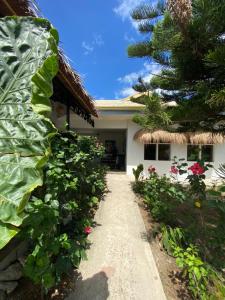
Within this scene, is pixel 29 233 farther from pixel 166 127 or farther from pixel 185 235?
A: pixel 166 127

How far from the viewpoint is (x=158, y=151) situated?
1239 cm

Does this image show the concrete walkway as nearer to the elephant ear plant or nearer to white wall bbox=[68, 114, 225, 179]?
the elephant ear plant

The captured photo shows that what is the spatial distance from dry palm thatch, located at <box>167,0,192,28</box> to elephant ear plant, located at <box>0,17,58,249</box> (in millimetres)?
3867

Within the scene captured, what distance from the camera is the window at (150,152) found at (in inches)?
488

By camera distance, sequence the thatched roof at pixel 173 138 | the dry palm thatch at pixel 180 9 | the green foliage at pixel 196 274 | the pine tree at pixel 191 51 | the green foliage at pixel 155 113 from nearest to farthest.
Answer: the green foliage at pixel 196 274
the dry palm thatch at pixel 180 9
the pine tree at pixel 191 51
the green foliage at pixel 155 113
the thatched roof at pixel 173 138

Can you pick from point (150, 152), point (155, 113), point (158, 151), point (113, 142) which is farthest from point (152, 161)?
point (155, 113)

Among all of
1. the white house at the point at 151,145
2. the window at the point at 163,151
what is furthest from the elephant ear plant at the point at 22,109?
the window at the point at 163,151

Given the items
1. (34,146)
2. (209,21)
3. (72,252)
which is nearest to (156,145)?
(209,21)

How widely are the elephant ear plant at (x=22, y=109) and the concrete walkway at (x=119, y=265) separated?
2679mm

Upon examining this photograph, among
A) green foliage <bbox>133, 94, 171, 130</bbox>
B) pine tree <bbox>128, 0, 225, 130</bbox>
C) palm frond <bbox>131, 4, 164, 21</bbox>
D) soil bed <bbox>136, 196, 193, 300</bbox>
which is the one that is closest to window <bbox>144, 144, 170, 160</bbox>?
pine tree <bbox>128, 0, 225, 130</bbox>

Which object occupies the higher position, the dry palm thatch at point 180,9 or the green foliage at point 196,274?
the dry palm thatch at point 180,9

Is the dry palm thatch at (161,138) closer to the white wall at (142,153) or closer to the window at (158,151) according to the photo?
the white wall at (142,153)

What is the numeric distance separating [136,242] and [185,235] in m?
0.98

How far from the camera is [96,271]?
3.44 meters
